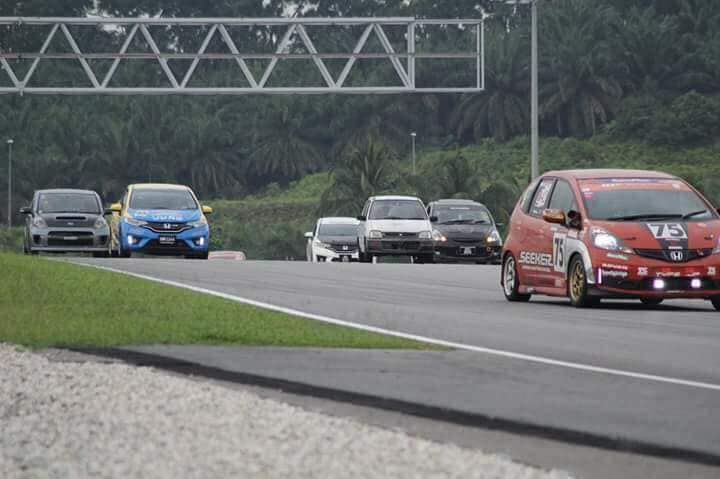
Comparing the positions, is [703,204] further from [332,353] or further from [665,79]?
[665,79]

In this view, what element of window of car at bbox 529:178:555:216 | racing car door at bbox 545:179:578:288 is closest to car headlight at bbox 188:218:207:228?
window of car at bbox 529:178:555:216

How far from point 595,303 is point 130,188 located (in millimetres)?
20209

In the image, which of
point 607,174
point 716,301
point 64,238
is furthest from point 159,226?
point 716,301

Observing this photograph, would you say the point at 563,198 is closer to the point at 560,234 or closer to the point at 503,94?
the point at 560,234

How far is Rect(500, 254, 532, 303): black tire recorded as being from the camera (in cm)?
2397

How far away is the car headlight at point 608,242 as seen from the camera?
2166cm

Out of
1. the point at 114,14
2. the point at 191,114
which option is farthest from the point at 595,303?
the point at 114,14

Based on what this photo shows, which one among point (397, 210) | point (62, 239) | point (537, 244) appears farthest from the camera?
point (397, 210)

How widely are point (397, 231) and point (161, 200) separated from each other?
611cm

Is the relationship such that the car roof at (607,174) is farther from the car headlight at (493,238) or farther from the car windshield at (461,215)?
the car windshield at (461,215)

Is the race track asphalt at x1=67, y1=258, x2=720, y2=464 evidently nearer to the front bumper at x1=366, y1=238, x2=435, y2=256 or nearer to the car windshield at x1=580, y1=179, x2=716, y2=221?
the car windshield at x1=580, y1=179, x2=716, y2=221

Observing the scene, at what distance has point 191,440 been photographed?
9453 millimetres

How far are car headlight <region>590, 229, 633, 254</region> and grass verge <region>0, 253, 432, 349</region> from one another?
443 centimetres

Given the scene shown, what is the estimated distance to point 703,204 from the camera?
74.3 ft
